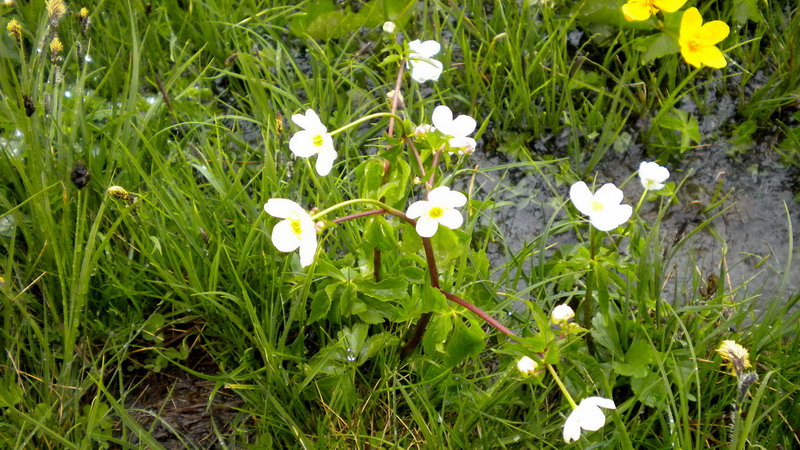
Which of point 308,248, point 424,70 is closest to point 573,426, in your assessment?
point 308,248

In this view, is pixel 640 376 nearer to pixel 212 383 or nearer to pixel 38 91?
pixel 212 383

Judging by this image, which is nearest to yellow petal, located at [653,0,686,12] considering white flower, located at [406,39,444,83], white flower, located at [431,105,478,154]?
white flower, located at [406,39,444,83]

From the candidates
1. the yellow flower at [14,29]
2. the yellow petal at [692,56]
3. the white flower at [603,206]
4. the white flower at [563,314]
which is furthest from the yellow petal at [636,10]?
the yellow flower at [14,29]

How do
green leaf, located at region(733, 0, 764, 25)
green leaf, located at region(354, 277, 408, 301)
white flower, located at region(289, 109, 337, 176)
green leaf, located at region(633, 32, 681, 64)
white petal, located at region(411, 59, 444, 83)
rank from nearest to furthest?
white flower, located at region(289, 109, 337, 176), green leaf, located at region(354, 277, 408, 301), white petal, located at region(411, 59, 444, 83), green leaf, located at region(633, 32, 681, 64), green leaf, located at region(733, 0, 764, 25)

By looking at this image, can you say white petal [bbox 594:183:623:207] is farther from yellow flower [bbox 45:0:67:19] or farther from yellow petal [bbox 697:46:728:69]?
yellow flower [bbox 45:0:67:19]

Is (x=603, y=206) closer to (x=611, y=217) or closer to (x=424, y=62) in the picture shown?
(x=611, y=217)

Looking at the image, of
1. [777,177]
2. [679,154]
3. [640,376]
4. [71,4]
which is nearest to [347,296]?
[640,376]
